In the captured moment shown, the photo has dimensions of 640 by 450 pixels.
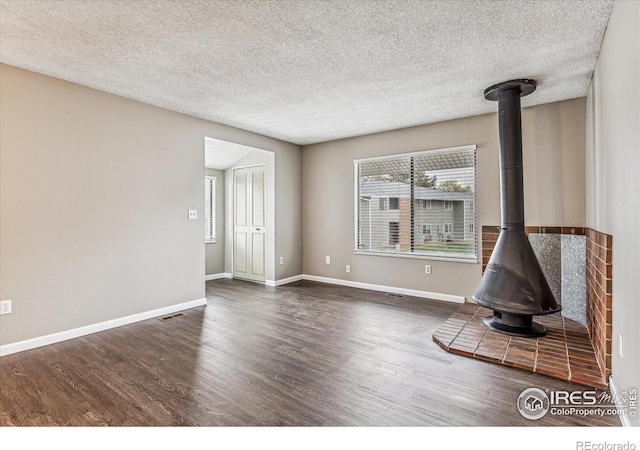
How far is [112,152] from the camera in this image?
351cm

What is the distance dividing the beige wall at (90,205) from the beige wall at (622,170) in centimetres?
413

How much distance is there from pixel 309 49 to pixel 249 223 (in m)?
3.93

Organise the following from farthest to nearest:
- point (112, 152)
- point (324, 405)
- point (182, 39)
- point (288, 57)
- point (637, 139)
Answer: point (112, 152) < point (288, 57) < point (182, 39) < point (324, 405) < point (637, 139)

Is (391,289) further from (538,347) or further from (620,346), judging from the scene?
(620,346)

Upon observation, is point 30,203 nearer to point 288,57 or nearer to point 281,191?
point 288,57

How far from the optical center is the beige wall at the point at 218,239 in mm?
6219

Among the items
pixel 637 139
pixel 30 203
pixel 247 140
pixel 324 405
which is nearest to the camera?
pixel 637 139

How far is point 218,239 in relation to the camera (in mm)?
6387

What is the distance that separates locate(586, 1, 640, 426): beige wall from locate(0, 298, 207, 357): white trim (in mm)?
4146

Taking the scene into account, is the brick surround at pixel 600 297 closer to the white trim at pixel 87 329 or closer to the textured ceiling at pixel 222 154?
the white trim at pixel 87 329

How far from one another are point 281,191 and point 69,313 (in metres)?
3.38

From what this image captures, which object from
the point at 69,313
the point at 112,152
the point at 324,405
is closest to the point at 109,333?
the point at 69,313

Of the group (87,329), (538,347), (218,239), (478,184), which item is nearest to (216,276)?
(218,239)

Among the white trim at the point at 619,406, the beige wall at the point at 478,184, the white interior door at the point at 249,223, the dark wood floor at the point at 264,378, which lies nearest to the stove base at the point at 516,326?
the dark wood floor at the point at 264,378
